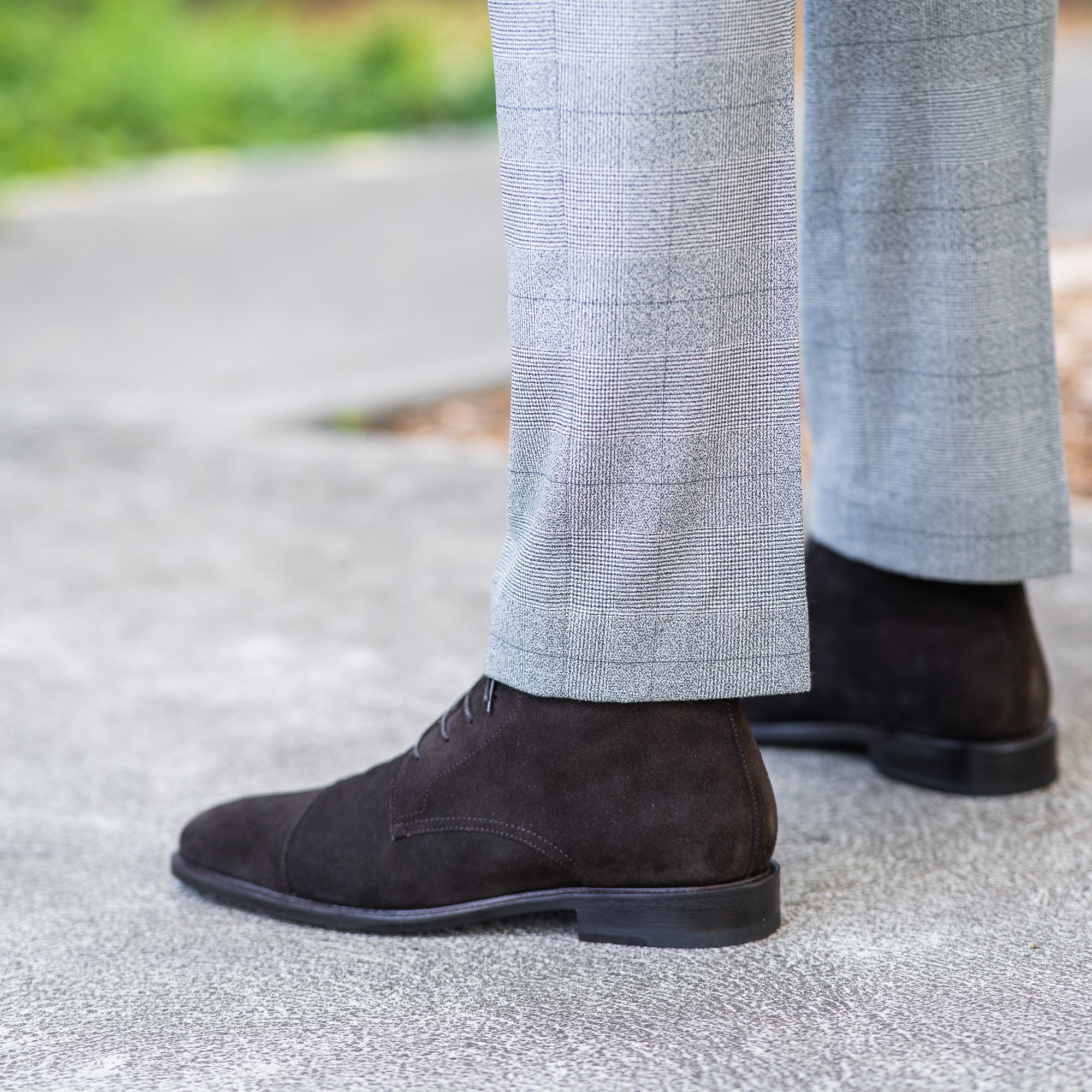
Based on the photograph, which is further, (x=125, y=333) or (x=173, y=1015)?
(x=125, y=333)

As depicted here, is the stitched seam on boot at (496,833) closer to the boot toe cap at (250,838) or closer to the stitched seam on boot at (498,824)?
the stitched seam on boot at (498,824)

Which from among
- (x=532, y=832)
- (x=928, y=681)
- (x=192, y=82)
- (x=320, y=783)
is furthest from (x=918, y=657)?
(x=192, y=82)

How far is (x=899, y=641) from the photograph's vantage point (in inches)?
50.4

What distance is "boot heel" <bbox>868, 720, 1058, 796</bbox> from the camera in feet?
4.07

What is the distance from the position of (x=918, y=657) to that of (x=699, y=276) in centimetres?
52

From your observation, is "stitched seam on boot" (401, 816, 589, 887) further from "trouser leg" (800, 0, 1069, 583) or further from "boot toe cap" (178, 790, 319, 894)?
"trouser leg" (800, 0, 1069, 583)

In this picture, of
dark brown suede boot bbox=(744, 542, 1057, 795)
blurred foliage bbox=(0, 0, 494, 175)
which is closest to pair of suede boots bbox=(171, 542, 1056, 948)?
dark brown suede boot bbox=(744, 542, 1057, 795)

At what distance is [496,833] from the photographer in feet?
3.31

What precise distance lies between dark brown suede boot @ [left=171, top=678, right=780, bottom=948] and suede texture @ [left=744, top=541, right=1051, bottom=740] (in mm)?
319

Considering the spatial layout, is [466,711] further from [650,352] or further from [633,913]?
[650,352]

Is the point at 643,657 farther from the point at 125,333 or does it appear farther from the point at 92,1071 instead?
Answer: the point at 125,333

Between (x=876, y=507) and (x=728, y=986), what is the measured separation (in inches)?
19.8

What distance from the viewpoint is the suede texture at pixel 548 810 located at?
38.7 inches

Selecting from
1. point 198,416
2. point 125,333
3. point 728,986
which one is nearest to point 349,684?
point 728,986
